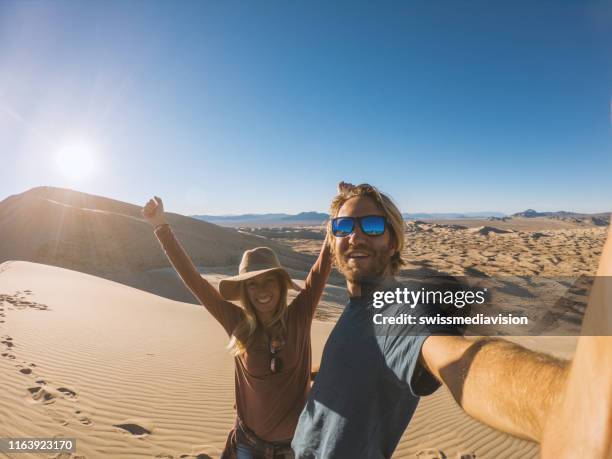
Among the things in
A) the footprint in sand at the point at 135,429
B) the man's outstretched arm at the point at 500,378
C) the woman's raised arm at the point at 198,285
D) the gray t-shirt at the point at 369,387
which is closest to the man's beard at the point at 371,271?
the gray t-shirt at the point at 369,387

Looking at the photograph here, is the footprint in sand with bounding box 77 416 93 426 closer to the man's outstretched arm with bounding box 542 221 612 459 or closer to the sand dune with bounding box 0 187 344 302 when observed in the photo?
the man's outstretched arm with bounding box 542 221 612 459

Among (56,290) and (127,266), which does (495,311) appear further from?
(127,266)

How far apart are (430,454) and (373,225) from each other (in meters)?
3.75

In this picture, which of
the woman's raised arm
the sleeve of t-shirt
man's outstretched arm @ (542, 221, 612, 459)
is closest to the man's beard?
the sleeve of t-shirt

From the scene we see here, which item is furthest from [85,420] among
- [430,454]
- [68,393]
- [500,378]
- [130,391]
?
[500,378]

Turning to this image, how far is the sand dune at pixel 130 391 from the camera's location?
388 cm

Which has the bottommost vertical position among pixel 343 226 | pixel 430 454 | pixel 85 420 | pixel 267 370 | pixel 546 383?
pixel 430 454

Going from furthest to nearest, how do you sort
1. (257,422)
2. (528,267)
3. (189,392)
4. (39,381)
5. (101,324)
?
(528,267) → (101,324) → (189,392) → (39,381) → (257,422)

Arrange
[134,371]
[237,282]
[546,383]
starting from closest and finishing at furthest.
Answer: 1. [546,383]
2. [237,282]
3. [134,371]

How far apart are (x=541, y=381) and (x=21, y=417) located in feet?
17.0

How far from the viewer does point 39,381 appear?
15.6ft

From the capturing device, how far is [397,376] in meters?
1.15

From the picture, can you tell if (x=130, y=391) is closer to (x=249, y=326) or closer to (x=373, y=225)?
(x=249, y=326)

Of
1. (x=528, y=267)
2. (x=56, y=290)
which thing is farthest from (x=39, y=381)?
(x=528, y=267)
